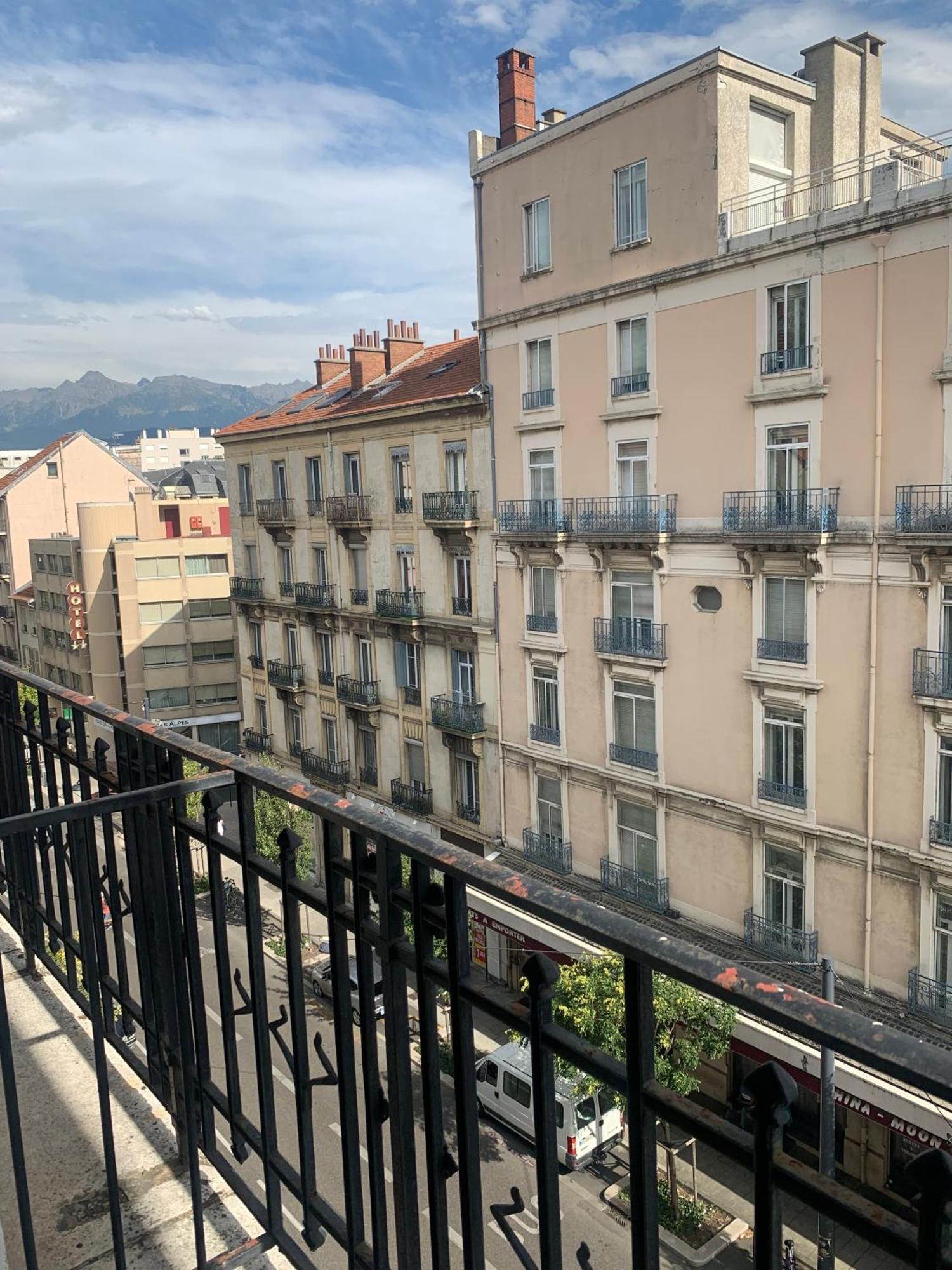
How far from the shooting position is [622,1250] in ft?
56.3

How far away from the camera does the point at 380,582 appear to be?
1137 inches

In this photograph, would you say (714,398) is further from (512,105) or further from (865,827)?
(512,105)

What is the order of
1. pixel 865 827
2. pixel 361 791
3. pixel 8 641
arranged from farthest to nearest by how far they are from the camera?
pixel 8 641, pixel 361 791, pixel 865 827

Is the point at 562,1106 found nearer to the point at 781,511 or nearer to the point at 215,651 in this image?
the point at 781,511

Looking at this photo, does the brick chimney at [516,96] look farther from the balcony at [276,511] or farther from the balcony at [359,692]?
the balcony at [359,692]

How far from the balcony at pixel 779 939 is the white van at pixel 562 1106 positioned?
436 centimetres

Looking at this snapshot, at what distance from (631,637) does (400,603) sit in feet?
27.1

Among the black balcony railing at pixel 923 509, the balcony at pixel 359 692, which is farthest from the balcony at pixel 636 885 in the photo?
the black balcony railing at pixel 923 509

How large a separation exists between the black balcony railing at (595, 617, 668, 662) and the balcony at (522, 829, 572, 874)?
529 centimetres

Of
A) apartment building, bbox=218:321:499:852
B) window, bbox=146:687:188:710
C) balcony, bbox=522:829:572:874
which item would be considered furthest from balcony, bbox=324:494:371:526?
window, bbox=146:687:188:710

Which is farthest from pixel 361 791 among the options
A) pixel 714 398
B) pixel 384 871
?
pixel 384 871

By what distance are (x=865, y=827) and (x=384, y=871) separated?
682 inches

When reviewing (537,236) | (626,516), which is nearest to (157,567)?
(537,236)

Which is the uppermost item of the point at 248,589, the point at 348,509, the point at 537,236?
the point at 537,236
